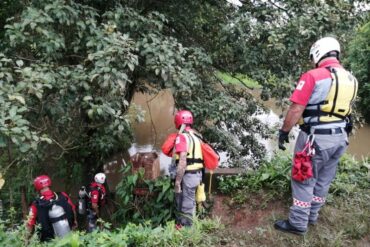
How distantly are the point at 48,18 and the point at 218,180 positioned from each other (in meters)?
3.36

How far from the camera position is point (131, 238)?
3.56m

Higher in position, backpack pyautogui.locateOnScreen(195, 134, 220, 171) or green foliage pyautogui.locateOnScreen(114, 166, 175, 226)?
backpack pyautogui.locateOnScreen(195, 134, 220, 171)

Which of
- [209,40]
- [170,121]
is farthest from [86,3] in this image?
[170,121]

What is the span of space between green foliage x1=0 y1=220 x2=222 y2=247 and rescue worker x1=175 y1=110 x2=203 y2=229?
86cm

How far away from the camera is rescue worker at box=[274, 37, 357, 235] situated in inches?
137

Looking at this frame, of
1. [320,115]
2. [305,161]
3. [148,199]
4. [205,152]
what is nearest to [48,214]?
[148,199]

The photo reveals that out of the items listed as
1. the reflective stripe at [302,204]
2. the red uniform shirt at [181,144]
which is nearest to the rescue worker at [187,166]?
the red uniform shirt at [181,144]

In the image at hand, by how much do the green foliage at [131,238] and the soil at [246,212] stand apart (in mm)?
879

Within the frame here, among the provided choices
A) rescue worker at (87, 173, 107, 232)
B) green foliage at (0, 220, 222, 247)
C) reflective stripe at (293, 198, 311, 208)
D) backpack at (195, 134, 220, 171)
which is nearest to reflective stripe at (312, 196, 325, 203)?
reflective stripe at (293, 198, 311, 208)

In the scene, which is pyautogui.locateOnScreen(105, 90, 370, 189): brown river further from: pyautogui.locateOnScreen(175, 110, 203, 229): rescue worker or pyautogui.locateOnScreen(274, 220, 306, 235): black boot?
pyautogui.locateOnScreen(274, 220, 306, 235): black boot

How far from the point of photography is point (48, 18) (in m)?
4.01

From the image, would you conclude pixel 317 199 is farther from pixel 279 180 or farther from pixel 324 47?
pixel 324 47

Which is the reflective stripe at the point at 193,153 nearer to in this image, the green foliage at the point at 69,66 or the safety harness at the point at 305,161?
the green foliage at the point at 69,66

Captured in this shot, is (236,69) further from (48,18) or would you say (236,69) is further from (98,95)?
(48,18)
